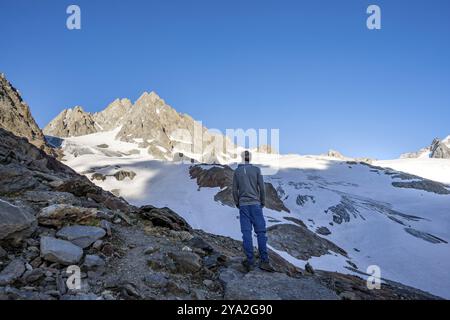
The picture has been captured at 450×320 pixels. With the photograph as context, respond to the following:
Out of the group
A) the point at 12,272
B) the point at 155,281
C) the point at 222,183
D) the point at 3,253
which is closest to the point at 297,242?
the point at 222,183

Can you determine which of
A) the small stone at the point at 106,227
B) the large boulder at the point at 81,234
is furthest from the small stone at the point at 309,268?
the large boulder at the point at 81,234

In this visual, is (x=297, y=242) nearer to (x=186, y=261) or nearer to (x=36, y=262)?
(x=186, y=261)

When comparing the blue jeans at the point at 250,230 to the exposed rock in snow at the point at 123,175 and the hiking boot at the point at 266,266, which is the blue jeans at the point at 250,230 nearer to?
the hiking boot at the point at 266,266

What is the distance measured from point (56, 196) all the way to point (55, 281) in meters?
6.49

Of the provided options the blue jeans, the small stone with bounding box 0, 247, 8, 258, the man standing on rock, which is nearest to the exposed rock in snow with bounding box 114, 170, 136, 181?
Result: the man standing on rock

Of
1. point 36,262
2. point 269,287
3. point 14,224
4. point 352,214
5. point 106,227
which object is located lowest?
point 352,214

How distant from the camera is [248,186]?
1112cm

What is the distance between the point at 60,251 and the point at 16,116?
12544 centimetres

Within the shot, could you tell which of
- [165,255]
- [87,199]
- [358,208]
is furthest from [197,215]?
[165,255]

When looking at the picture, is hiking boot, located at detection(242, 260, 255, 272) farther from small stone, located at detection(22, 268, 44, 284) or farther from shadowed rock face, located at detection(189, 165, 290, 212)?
shadowed rock face, located at detection(189, 165, 290, 212)

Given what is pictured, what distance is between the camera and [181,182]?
90625mm

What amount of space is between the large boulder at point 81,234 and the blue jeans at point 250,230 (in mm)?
4387

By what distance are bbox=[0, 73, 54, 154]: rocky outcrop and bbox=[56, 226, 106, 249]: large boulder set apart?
109593 millimetres
